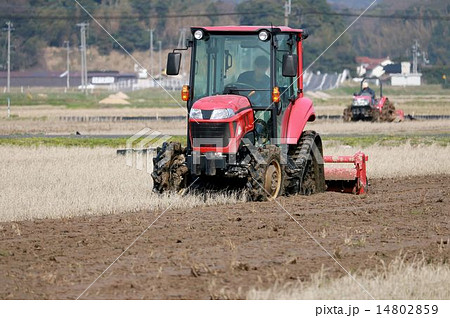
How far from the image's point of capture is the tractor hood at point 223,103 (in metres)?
14.8

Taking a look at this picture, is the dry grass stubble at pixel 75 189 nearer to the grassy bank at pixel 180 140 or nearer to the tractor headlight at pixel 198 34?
the tractor headlight at pixel 198 34

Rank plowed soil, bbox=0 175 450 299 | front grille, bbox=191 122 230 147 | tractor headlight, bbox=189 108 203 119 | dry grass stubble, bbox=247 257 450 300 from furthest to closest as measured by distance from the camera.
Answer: tractor headlight, bbox=189 108 203 119 < front grille, bbox=191 122 230 147 < plowed soil, bbox=0 175 450 299 < dry grass stubble, bbox=247 257 450 300

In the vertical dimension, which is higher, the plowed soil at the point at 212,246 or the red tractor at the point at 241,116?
the red tractor at the point at 241,116

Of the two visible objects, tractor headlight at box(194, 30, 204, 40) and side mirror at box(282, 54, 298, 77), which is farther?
tractor headlight at box(194, 30, 204, 40)

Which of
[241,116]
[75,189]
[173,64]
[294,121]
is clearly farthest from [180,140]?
[173,64]

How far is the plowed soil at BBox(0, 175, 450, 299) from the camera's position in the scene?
952 cm

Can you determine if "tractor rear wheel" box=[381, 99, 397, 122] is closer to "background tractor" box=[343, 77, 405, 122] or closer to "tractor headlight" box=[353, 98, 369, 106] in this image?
"background tractor" box=[343, 77, 405, 122]

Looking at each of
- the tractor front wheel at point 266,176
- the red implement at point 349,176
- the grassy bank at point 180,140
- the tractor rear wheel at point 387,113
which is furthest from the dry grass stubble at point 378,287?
the tractor rear wheel at point 387,113

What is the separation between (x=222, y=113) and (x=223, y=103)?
7.3 inches

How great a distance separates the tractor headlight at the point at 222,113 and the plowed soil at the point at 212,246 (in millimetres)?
1433

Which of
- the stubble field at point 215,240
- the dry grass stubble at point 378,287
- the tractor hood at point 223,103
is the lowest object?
the stubble field at point 215,240

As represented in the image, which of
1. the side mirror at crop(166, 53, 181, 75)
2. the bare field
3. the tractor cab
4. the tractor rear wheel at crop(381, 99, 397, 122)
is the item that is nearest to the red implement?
the tractor cab

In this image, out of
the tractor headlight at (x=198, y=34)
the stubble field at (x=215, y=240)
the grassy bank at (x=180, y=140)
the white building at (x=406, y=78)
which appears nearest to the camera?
the stubble field at (x=215, y=240)

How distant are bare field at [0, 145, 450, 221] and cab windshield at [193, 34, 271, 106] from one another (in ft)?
5.76
